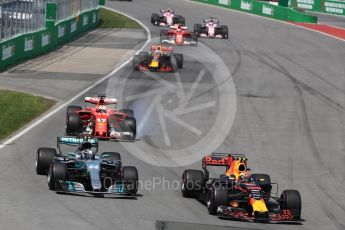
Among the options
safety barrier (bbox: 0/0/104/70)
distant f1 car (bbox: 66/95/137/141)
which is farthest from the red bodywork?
safety barrier (bbox: 0/0/104/70)

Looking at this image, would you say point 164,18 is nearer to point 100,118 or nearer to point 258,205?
point 100,118

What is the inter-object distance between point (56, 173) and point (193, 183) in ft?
10.5

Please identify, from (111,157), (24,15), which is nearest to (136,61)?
(24,15)

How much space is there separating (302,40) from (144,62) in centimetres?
2075

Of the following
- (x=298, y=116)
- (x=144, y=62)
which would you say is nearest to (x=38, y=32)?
(x=144, y=62)

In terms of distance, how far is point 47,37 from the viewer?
47781 millimetres

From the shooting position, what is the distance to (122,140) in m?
26.8

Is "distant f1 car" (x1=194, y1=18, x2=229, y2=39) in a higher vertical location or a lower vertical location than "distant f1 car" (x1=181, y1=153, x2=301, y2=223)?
lower

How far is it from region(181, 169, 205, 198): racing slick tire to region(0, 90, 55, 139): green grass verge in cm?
792

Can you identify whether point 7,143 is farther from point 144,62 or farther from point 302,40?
point 302,40

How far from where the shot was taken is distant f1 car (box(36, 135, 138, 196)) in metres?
19.4

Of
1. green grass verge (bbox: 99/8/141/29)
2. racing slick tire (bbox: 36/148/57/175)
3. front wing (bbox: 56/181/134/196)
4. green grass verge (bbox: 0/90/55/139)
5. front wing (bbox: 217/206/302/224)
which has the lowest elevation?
green grass verge (bbox: 99/8/141/29)

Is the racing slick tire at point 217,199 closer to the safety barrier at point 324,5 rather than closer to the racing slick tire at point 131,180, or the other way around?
the racing slick tire at point 131,180

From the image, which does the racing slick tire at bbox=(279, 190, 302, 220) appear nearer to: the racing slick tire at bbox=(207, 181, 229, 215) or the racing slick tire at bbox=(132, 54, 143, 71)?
the racing slick tire at bbox=(207, 181, 229, 215)
